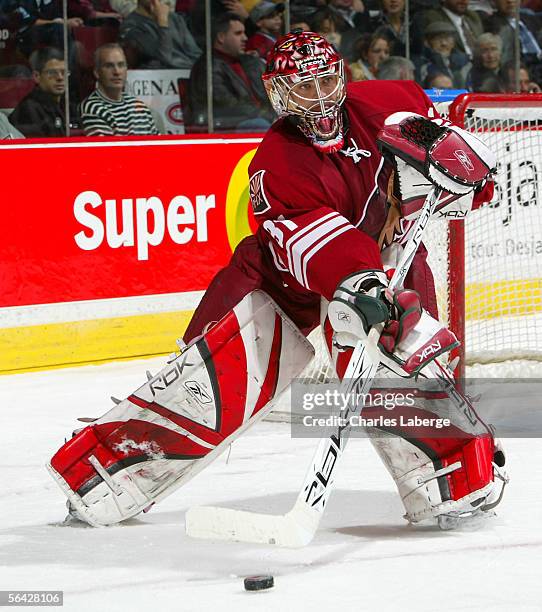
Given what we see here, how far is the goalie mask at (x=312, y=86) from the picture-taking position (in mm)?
2742

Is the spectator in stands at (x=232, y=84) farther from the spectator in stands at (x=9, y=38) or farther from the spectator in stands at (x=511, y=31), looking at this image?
the spectator in stands at (x=511, y=31)

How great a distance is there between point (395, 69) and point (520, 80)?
87cm

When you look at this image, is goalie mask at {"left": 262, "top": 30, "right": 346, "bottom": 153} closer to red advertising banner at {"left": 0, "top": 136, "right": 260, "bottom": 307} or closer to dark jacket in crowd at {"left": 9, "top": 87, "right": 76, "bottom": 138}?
red advertising banner at {"left": 0, "top": 136, "right": 260, "bottom": 307}

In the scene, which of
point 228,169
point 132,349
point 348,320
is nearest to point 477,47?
point 228,169

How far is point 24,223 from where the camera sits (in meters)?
5.15

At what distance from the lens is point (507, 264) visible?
538 centimetres

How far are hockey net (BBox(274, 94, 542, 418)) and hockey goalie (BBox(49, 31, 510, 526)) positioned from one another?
62.3 inches

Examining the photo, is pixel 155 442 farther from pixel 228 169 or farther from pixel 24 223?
pixel 228 169

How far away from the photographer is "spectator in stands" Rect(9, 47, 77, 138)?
18.6 ft

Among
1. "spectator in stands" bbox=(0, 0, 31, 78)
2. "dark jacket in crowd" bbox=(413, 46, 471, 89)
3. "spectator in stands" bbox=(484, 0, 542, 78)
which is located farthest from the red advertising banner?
"spectator in stands" bbox=(484, 0, 542, 78)

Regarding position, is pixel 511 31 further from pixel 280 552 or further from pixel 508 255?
pixel 280 552

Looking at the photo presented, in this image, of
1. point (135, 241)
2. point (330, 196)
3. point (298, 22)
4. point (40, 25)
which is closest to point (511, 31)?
point (298, 22)

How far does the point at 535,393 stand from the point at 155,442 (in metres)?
2.04

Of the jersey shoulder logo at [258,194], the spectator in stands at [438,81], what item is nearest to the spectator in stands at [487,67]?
the spectator in stands at [438,81]
